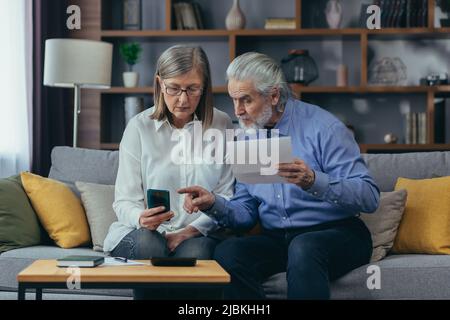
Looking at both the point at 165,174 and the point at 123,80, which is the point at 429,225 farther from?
the point at 123,80

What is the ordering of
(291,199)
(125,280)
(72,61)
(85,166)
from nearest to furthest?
(125,280)
(291,199)
(85,166)
(72,61)

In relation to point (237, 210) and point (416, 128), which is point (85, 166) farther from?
point (416, 128)

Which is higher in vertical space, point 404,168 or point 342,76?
point 342,76

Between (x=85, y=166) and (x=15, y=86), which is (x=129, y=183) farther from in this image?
(x=15, y=86)

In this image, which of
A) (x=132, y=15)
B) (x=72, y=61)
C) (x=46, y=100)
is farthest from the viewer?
(x=132, y=15)

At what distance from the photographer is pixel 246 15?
5355 millimetres

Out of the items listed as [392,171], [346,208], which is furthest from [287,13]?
[346,208]

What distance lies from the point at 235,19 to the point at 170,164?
2467 mm

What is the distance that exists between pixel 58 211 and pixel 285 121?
3.42 feet

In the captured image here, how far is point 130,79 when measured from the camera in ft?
17.1

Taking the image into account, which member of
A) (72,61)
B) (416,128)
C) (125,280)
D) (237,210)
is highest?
(72,61)

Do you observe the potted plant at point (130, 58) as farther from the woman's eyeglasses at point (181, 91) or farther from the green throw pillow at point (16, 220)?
the woman's eyeglasses at point (181, 91)

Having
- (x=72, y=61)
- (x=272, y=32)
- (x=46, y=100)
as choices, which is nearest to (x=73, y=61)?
(x=72, y=61)

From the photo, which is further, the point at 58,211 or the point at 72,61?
the point at 72,61
